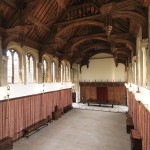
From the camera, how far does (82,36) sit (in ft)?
39.0

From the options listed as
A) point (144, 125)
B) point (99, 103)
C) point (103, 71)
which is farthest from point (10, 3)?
point (99, 103)

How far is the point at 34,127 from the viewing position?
8594 millimetres

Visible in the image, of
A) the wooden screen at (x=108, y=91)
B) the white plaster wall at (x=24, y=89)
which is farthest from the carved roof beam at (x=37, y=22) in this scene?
the wooden screen at (x=108, y=91)

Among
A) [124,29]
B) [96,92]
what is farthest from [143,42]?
[96,92]

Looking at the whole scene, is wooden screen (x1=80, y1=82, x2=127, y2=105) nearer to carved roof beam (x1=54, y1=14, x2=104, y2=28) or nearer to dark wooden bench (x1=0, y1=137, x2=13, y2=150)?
carved roof beam (x1=54, y1=14, x2=104, y2=28)

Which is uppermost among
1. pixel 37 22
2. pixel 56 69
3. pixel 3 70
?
pixel 37 22

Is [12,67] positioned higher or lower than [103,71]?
lower

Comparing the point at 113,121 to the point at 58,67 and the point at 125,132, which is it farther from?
the point at 58,67

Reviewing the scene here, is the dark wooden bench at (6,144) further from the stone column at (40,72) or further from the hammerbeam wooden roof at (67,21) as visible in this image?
the stone column at (40,72)

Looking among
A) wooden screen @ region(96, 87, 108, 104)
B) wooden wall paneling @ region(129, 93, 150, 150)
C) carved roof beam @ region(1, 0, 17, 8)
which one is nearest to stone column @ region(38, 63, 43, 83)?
carved roof beam @ region(1, 0, 17, 8)

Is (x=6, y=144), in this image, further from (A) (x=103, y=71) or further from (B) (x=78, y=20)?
(A) (x=103, y=71)

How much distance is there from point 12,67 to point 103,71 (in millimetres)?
12454

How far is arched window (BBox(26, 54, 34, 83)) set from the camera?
9.68 metres

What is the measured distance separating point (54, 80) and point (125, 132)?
290 inches
